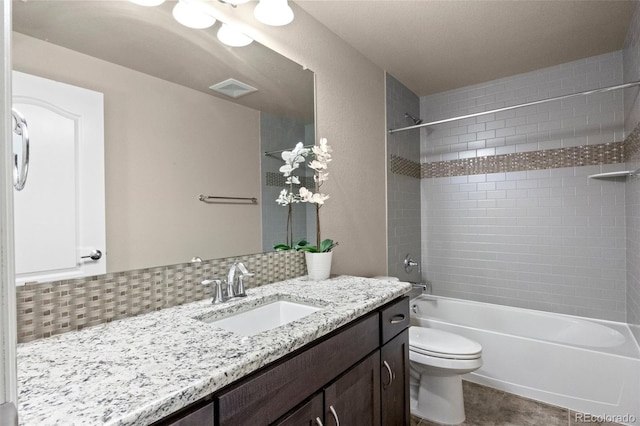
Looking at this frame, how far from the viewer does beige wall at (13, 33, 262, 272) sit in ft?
3.42

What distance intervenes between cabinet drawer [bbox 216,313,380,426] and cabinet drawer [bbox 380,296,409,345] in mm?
135

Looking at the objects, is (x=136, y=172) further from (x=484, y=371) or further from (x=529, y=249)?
(x=529, y=249)

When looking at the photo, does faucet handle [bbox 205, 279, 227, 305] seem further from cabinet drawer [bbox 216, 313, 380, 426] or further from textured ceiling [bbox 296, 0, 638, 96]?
textured ceiling [bbox 296, 0, 638, 96]

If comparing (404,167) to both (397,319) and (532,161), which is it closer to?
(532,161)

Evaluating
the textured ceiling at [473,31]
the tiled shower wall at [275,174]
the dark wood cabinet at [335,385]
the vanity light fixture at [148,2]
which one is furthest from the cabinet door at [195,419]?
the textured ceiling at [473,31]

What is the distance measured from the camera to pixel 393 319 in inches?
56.4

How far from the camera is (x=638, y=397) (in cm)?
183

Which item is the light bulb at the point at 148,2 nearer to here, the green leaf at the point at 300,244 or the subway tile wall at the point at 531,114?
the green leaf at the point at 300,244

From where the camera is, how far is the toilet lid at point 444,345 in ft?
6.22

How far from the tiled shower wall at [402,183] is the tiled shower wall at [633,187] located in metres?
1.52

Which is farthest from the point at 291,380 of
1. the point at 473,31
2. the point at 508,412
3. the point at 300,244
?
the point at 473,31

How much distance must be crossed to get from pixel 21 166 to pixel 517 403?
2.77m

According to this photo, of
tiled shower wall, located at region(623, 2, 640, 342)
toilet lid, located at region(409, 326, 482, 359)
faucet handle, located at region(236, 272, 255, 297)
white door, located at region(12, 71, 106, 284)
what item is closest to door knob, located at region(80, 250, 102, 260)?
white door, located at region(12, 71, 106, 284)

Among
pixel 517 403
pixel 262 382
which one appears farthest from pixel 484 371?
pixel 262 382
